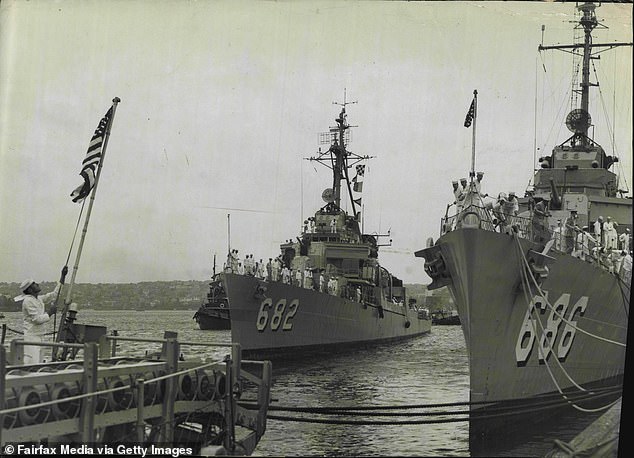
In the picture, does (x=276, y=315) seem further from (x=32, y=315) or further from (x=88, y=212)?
(x=32, y=315)

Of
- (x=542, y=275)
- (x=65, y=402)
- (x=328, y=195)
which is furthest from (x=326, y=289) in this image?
(x=65, y=402)

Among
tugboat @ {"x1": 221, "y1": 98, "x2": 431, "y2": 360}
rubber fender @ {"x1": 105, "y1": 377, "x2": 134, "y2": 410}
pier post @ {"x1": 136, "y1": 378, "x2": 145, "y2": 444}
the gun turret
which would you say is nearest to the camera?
pier post @ {"x1": 136, "y1": 378, "x2": 145, "y2": 444}

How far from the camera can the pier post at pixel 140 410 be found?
3.99 m

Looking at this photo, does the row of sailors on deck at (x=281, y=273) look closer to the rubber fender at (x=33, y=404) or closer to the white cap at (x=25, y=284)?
the white cap at (x=25, y=284)

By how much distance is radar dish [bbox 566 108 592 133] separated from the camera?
211 inches

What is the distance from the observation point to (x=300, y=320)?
19.5ft

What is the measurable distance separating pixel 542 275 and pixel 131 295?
3227 mm

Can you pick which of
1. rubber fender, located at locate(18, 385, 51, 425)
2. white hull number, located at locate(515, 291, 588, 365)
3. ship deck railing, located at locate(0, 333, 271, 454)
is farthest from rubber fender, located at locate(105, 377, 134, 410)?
white hull number, located at locate(515, 291, 588, 365)

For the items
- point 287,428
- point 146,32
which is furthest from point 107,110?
point 287,428

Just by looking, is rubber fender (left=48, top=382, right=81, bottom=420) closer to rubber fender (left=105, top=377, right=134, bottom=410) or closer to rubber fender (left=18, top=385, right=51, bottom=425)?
rubber fender (left=18, top=385, right=51, bottom=425)

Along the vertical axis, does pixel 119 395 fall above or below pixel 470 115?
below

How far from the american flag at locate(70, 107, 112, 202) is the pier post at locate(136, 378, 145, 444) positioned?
1.48 m

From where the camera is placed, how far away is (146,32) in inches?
200

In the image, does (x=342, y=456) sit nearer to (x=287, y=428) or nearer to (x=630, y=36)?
(x=287, y=428)
